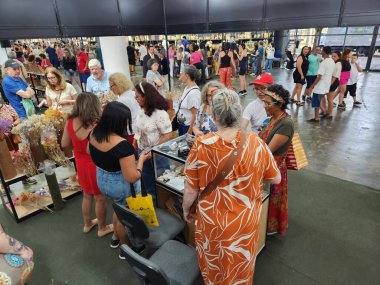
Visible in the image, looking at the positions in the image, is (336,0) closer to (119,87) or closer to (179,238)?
(119,87)

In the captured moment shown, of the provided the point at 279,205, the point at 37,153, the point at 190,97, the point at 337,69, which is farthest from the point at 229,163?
the point at 337,69

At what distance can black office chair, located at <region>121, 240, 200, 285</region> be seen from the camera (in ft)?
4.59

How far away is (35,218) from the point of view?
312cm

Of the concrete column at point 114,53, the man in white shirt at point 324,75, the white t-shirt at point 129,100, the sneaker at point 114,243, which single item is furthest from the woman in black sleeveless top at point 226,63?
the sneaker at point 114,243

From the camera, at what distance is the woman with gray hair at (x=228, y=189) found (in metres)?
1.40

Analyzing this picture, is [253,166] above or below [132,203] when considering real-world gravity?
above

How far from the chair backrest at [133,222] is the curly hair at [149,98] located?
3.55ft

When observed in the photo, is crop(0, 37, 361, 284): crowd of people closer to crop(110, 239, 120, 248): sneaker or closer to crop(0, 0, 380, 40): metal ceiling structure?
crop(110, 239, 120, 248): sneaker

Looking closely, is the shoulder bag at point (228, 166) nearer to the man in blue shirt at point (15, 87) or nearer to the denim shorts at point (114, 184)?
the denim shorts at point (114, 184)

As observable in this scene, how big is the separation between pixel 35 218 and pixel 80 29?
2373mm

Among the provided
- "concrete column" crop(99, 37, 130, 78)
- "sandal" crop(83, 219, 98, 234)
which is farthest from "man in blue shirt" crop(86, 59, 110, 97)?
"concrete column" crop(99, 37, 130, 78)

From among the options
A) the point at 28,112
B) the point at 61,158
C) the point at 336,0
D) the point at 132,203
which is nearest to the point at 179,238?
the point at 132,203

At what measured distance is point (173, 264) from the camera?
178 cm

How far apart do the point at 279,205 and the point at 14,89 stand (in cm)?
451
